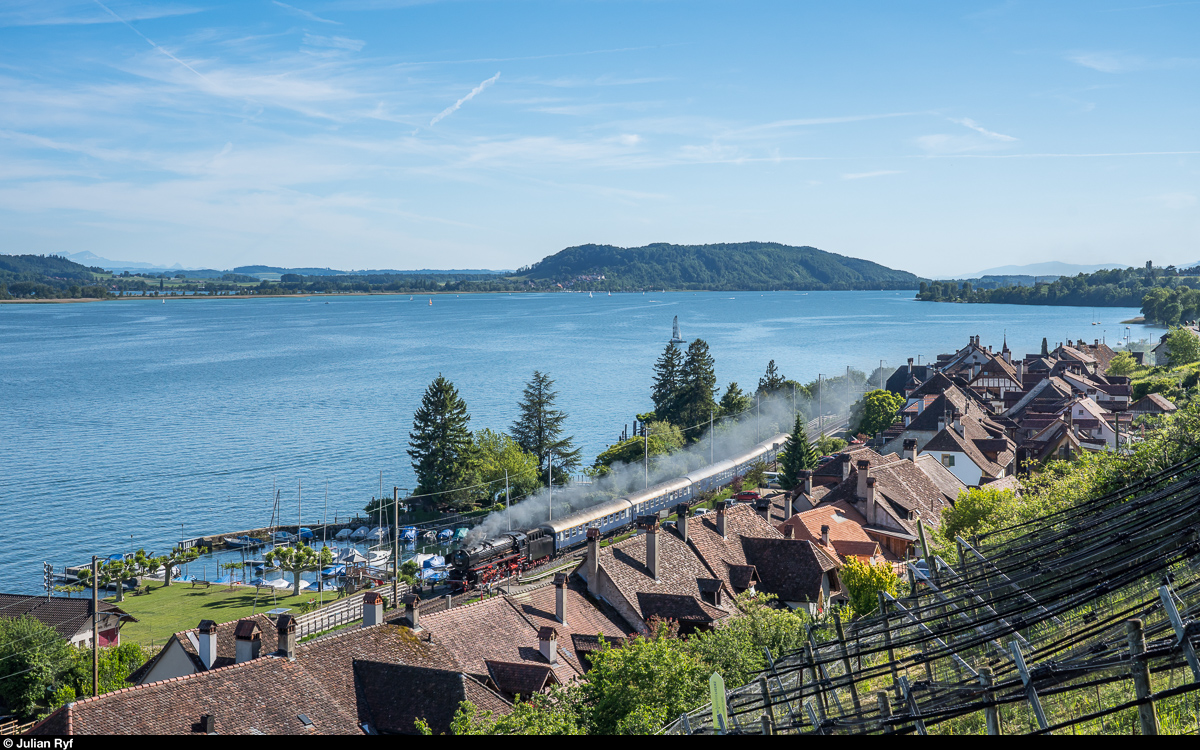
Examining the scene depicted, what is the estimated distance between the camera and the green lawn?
4206 cm

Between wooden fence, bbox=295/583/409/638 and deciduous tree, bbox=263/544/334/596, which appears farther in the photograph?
deciduous tree, bbox=263/544/334/596

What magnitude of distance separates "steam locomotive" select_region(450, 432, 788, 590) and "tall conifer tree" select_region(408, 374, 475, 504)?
1801cm

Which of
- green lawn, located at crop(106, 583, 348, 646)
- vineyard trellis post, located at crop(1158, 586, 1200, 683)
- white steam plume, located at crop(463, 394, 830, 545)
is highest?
vineyard trellis post, located at crop(1158, 586, 1200, 683)

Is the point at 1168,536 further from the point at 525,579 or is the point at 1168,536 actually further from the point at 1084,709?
the point at 525,579

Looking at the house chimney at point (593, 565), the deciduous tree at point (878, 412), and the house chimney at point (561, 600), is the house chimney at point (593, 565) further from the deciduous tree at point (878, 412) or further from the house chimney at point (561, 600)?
the deciduous tree at point (878, 412)

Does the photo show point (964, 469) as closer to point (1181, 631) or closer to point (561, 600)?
point (561, 600)

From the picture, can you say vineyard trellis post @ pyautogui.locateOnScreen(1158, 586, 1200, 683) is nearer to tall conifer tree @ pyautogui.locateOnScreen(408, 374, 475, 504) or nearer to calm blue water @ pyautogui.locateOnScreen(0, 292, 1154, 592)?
calm blue water @ pyautogui.locateOnScreen(0, 292, 1154, 592)

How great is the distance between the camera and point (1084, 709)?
8.94 m

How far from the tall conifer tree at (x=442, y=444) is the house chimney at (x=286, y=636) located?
1950 inches

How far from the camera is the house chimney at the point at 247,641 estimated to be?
2452cm

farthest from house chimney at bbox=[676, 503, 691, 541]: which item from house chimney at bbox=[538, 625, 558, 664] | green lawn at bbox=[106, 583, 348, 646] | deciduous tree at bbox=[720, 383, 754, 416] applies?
deciduous tree at bbox=[720, 383, 754, 416]

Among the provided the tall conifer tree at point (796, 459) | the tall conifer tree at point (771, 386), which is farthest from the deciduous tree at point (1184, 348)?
the tall conifer tree at point (796, 459)

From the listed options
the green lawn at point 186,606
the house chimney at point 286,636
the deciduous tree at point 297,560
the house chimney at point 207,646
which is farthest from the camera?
the deciduous tree at point 297,560

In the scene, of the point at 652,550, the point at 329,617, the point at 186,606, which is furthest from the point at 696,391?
the point at 652,550
